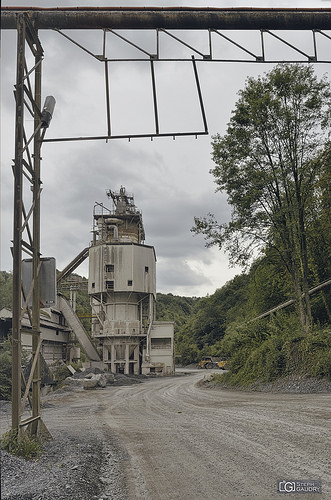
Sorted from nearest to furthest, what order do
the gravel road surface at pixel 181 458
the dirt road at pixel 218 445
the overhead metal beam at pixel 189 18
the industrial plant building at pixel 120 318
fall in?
the gravel road surface at pixel 181 458 → the dirt road at pixel 218 445 → the overhead metal beam at pixel 189 18 → the industrial plant building at pixel 120 318

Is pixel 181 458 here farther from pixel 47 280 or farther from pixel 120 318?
pixel 120 318

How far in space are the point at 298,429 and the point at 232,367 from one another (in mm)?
16175

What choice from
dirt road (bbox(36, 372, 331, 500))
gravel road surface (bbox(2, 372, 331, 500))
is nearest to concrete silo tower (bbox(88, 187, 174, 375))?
dirt road (bbox(36, 372, 331, 500))

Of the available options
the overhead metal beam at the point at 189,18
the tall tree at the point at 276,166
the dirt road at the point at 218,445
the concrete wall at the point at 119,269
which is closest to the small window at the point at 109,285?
the concrete wall at the point at 119,269

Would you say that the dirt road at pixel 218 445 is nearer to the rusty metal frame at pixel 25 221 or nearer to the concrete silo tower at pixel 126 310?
→ the rusty metal frame at pixel 25 221

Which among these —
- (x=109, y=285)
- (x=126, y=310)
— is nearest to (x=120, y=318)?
(x=126, y=310)

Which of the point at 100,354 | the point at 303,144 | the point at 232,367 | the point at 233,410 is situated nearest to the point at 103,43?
the point at 233,410

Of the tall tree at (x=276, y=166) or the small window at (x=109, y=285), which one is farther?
the small window at (x=109, y=285)

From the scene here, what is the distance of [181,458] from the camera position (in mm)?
8219

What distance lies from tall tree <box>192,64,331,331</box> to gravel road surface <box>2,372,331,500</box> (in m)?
11.9

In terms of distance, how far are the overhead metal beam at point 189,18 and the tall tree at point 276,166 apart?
14.7 m

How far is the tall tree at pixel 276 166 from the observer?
2473 cm

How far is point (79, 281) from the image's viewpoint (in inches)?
2096

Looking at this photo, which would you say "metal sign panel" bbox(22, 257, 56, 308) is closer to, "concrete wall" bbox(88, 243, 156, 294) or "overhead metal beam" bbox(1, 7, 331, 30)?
"overhead metal beam" bbox(1, 7, 331, 30)
